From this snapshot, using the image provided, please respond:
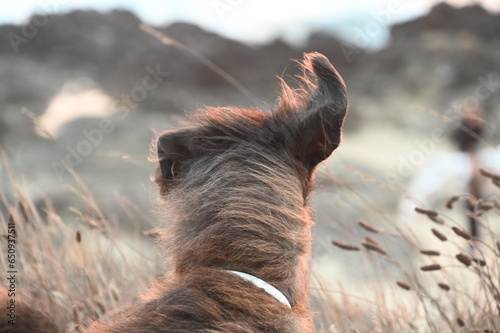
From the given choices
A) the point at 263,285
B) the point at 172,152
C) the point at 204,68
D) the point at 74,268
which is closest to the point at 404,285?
the point at 263,285

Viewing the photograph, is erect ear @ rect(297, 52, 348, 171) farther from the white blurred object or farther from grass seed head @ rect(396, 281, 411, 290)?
the white blurred object

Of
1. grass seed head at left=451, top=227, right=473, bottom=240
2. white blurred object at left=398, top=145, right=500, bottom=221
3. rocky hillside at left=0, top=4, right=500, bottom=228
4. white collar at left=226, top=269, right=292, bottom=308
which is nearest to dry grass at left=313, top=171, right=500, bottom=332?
grass seed head at left=451, top=227, right=473, bottom=240

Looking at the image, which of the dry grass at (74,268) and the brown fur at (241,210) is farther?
the dry grass at (74,268)

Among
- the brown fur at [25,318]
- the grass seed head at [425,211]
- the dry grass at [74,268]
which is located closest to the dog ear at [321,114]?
the grass seed head at [425,211]

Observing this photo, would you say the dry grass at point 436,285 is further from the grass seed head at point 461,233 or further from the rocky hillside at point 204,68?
the rocky hillside at point 204,68

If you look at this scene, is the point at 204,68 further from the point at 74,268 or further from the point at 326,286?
the point at 326,286

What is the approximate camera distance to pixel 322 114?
2.03m

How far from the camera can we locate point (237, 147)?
6.93 feet

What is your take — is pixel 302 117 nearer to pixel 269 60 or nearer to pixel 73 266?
pixel 73 266

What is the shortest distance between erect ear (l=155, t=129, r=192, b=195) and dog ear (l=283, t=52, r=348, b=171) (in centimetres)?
37

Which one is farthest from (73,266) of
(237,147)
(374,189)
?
(374,189)

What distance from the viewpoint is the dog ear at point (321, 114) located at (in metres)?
2.02

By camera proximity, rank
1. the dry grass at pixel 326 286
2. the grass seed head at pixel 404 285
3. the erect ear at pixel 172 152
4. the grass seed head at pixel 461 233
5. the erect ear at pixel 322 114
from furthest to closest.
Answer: the dry grass at pixel 326 286 → the grass seed head at pixel 404 285 → the grass seed head at pixel 461 233 → the erect ear at pixel 172 152 → the erect ear at pixel 322 114

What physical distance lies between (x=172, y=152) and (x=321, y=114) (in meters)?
0.53
